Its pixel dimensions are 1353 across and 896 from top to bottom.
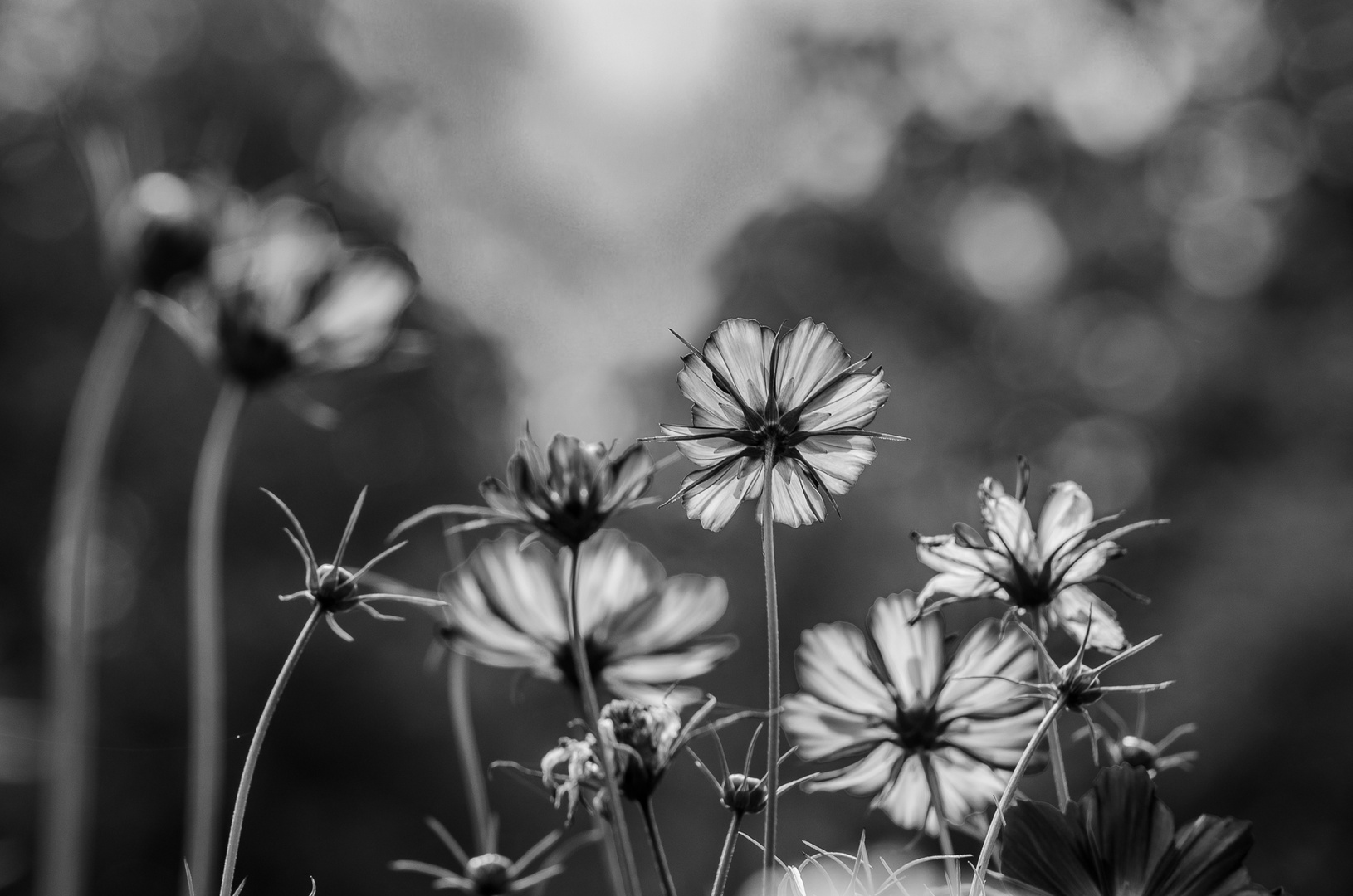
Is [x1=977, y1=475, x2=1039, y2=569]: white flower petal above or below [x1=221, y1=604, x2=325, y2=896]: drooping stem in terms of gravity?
above

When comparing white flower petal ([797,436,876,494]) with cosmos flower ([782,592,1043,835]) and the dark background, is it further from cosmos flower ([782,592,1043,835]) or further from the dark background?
the dark background

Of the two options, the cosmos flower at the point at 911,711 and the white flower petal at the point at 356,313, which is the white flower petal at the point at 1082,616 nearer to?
the cosmos flower at the point at 911,711

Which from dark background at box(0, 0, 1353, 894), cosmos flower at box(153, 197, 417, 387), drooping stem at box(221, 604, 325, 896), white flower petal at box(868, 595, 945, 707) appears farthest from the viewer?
dark background at box(0, 0, 1353, 894)

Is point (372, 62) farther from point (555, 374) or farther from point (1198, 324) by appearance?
point (1198, 324)

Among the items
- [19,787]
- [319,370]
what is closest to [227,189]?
[319,370]

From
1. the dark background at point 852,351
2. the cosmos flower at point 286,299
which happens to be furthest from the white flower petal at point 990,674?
the dark background at point 852,351

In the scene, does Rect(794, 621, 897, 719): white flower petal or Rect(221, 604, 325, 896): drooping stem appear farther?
Rect(794, 621, 897, 719): white flower petal

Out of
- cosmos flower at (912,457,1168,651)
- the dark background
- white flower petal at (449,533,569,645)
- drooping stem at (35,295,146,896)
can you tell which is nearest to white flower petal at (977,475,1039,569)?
cosmos flower at (912,457,1168,651)
